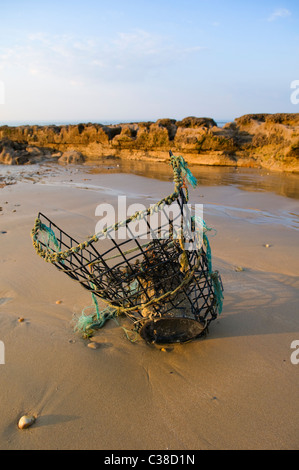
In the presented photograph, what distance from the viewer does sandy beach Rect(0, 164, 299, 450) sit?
183 centimetres

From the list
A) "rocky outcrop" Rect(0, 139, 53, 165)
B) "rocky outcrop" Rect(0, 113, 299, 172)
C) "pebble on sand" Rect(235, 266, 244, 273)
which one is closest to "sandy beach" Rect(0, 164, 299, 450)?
"pebble on sand" Rect(235, 266, 244, 273)

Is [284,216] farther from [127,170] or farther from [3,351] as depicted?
[127,170]

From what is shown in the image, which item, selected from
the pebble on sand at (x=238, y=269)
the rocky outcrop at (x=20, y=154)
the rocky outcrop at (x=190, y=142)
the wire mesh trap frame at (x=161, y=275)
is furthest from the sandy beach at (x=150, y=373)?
the rocky outcrop at (x=20, y=154)

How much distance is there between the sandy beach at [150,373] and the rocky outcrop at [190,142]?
33.2ft

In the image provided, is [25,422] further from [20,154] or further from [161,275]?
[20,154]

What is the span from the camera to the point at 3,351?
246cm

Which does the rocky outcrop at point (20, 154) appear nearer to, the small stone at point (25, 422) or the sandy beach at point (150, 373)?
the sandy beach at point (150, 373)

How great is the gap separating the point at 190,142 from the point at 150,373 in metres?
13.5

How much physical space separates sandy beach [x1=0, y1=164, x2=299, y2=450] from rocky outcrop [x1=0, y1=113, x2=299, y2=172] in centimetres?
1012

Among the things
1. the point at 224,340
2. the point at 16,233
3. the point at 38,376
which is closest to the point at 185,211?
the point at 224,340

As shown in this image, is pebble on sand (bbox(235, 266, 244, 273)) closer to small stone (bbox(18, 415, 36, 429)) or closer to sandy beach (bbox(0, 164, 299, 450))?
sandy beach (bbox(0, 164, 299, 450))

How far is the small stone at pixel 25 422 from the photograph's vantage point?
6.01 feet
